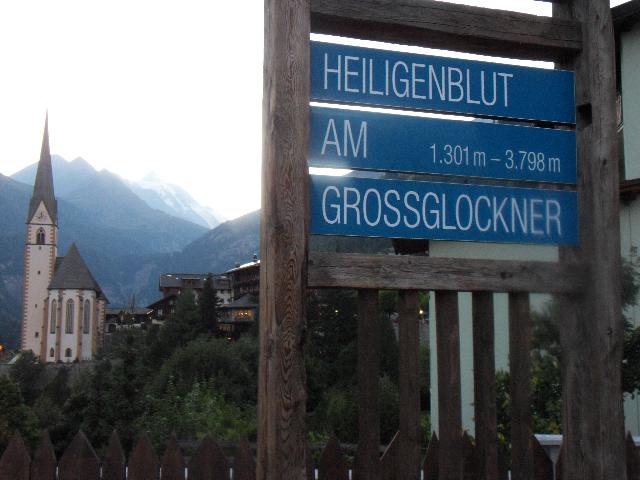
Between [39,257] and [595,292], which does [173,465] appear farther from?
[39,257]

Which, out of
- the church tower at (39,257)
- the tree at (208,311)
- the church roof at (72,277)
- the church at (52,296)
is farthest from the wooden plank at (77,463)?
the church tower at (39,257)

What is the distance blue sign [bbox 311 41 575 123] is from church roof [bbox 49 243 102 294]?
110 m

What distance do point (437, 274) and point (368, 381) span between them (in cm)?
61

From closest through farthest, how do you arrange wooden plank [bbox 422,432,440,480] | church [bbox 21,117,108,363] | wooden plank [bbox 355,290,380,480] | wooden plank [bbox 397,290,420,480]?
1. wooden plank [bbox 355,290,380,480]
2. wooden plank [bbox 397,290,420,480]
3. wooden plank [bbox 422,432,440,480]
4. church [bbox 21,117,108,363]

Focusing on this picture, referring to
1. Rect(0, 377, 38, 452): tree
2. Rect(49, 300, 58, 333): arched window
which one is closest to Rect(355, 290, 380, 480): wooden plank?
Rect(0, 377, 38, 452): tree

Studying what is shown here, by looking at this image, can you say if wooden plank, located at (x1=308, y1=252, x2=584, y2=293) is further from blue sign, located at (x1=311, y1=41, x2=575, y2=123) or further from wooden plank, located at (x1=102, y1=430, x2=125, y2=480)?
wooden plank, located at (x1=102, y1=430, x2=125, y2=480)

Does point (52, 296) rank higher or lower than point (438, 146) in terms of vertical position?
higher

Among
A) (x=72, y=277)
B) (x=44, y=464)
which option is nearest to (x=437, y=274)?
(x=44, y=464)

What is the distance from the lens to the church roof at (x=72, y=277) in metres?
109

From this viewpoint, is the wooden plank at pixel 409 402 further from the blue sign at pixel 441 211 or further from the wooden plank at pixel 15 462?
the wooden plank at pixel 15 462

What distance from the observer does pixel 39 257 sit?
375 ft

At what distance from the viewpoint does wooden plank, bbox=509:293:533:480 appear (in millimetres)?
3514

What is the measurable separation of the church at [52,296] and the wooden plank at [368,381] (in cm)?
10538

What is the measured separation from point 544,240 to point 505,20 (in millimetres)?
1079
